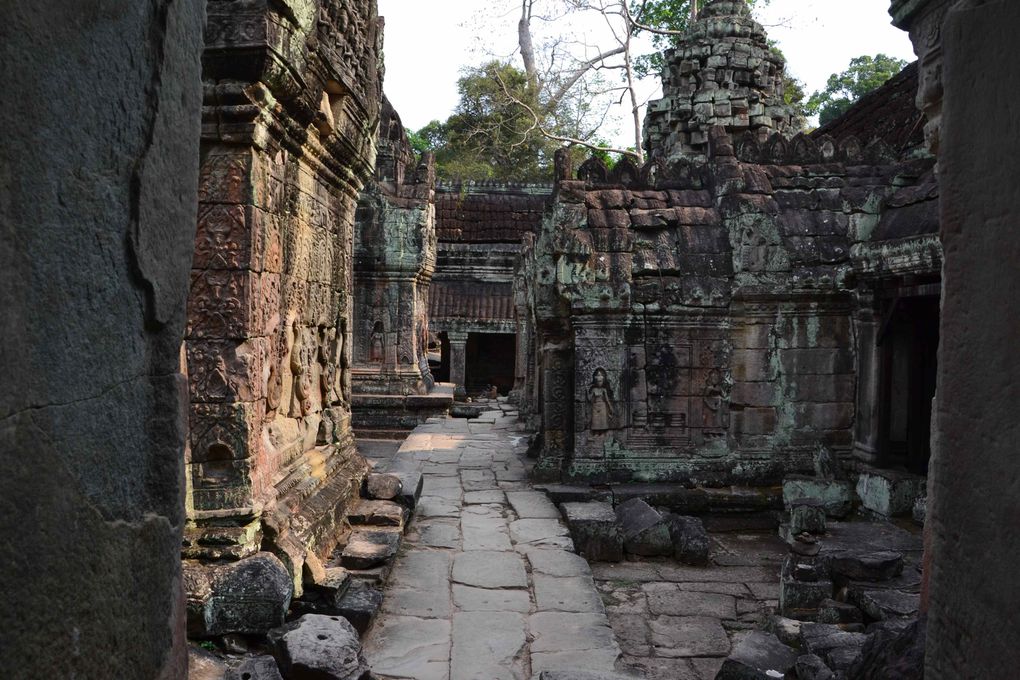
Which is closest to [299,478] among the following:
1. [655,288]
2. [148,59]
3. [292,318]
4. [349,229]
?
[292,318]

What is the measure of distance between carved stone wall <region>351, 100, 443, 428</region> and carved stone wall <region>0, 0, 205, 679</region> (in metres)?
10.6

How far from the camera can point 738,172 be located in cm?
736

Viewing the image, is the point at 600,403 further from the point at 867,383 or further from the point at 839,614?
the point at 839,614

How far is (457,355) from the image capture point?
17562 mm

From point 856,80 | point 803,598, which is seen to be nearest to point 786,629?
→ point 803,598

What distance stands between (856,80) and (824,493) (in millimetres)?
31703

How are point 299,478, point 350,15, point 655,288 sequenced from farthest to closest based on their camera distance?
point 655,288 → point 350,15 → point 299,478

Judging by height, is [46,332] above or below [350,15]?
below

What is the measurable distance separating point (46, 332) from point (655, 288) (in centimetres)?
616

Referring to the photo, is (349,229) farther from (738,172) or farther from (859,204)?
(859,204)

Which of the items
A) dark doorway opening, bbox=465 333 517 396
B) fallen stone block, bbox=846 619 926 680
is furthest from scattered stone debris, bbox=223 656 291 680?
dark doorway opening, bbox=465 333 517 396

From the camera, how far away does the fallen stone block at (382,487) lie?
5.54 metres

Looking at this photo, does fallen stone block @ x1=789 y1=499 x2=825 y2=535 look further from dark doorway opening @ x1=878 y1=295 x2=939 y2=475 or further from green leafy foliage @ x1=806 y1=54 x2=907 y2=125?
green leafy foliage @ x1=806 y1=54 x2=907 y2=125

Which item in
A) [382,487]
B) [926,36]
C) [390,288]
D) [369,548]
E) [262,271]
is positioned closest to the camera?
[926,36]
